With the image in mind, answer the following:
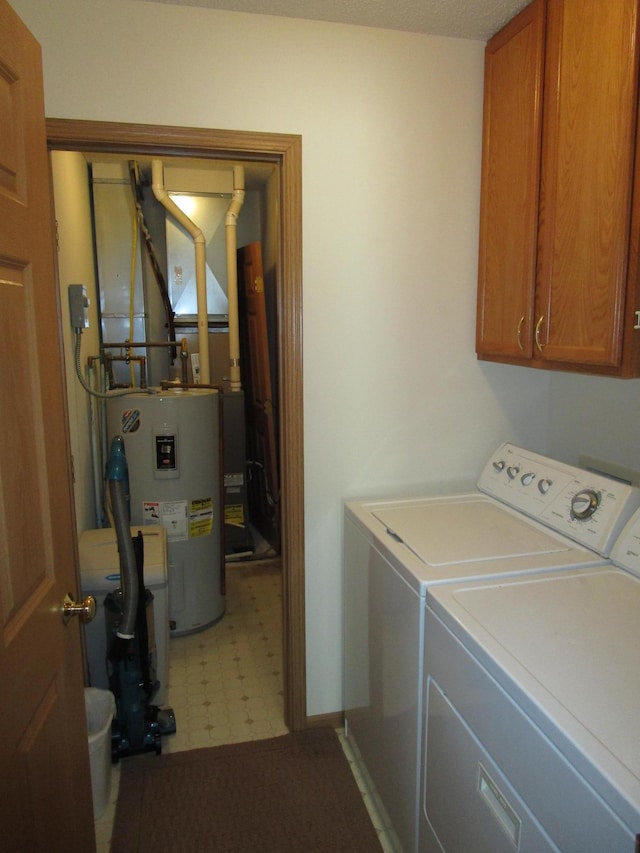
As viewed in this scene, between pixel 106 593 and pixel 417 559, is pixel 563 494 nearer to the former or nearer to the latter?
pixel 417 559

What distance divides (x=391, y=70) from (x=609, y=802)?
1990 mm

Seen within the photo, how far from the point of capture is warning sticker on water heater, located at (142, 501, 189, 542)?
2.68 m

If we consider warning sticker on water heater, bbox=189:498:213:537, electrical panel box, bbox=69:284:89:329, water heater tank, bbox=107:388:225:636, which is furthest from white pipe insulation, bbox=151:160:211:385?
electrical panel box, bbox=69:284:89:329

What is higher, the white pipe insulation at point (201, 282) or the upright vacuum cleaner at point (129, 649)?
the white pipe insulation at point (201, 282)

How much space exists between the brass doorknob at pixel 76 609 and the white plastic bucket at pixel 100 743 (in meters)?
0.57

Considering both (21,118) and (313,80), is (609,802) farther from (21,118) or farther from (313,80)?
(313,80)

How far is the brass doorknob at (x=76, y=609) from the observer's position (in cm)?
119

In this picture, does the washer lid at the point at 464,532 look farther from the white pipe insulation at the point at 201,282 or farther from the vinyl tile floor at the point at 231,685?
the white pipe insulation at the point at 201,282

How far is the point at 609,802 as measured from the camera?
2.45 feet

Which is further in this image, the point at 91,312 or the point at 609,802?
the point at 91,312

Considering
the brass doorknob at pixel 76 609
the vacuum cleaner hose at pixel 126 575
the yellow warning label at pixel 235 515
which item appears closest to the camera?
the brass doorknob at pixel 76 609

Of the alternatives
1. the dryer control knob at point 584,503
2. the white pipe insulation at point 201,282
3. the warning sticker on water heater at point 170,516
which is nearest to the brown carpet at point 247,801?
the warning sticker on water heater at point 170,516

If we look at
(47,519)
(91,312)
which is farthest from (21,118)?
(91,312)

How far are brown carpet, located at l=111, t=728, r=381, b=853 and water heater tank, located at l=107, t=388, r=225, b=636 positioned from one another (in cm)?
87
